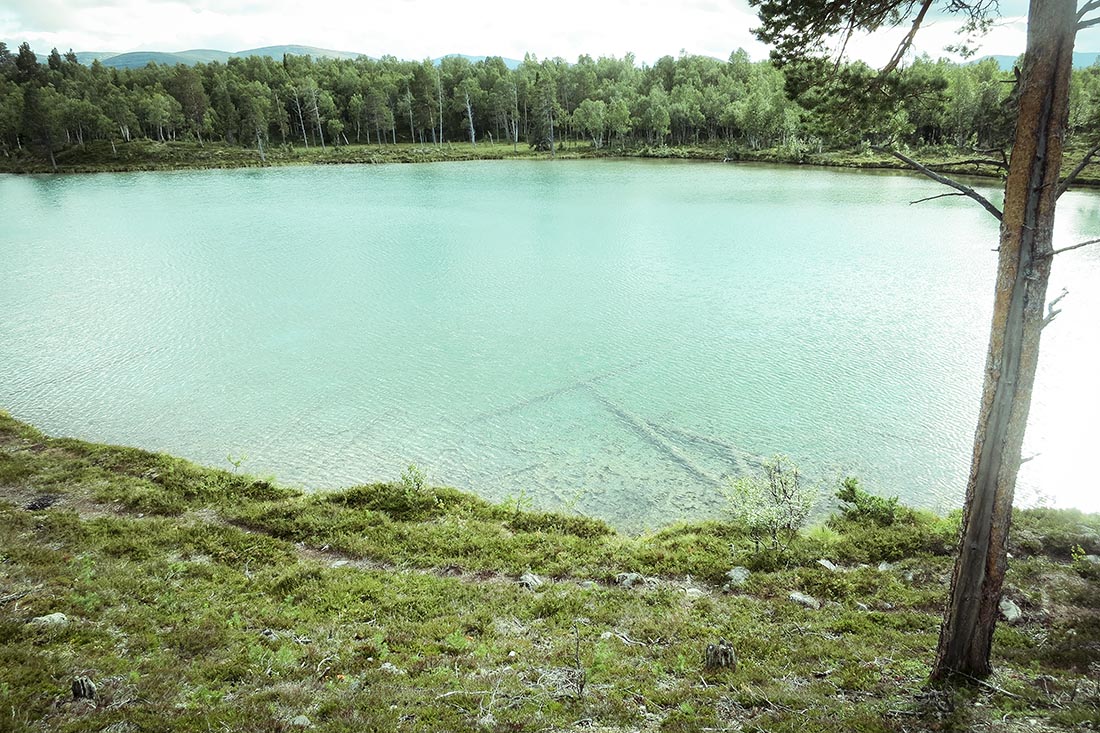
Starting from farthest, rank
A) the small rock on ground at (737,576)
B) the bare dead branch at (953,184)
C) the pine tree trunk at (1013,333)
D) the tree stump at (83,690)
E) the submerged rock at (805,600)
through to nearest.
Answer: the small rock on ground at (737,576)
the submerged rock at (805,600)
the tree stump at (83,690)
the bare dead branch at (953,184)
the pine tree trunk at (1013,333)

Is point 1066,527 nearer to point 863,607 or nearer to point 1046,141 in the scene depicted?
point 863,607

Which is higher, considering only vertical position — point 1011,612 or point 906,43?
point 906,43

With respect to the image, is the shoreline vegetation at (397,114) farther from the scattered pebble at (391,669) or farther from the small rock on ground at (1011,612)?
the scattered pebble at (391,669)

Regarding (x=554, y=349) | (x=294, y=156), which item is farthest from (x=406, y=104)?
(x=554, y=349)

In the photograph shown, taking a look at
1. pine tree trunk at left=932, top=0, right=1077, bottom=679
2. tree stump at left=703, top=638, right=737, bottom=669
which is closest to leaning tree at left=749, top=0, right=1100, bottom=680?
pine tree trunk at left=932, top=0, right=1077, bottom=679

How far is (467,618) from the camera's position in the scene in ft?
30.3

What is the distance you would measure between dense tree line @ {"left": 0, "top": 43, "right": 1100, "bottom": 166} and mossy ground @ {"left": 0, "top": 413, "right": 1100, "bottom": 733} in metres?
87.3

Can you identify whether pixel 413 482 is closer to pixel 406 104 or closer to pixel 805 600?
pixel 805 600

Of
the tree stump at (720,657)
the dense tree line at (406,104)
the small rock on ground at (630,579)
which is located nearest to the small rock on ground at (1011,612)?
the tree stump at (720,657)

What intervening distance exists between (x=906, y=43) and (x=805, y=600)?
7777 mm

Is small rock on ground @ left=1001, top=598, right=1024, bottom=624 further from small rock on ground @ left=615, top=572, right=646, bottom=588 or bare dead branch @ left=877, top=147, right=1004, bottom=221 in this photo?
bare dead branch @ left=877, top=147, right=1004, bottom=221

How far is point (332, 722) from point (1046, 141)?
9117 millimetres

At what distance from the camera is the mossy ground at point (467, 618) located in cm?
661

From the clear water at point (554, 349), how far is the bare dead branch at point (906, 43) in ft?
29.8
